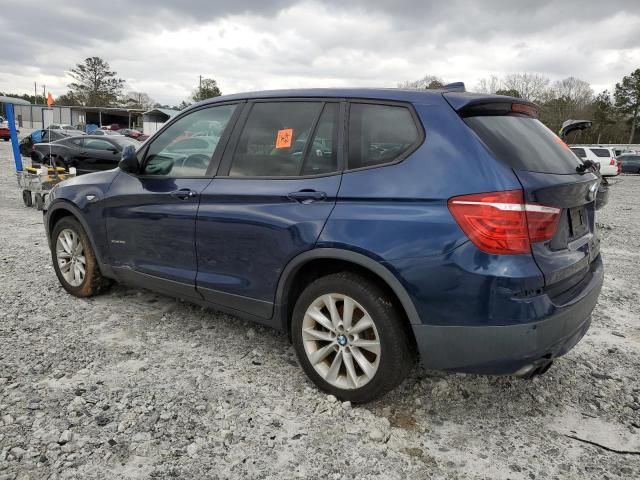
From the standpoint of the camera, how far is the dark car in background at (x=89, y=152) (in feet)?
49.1

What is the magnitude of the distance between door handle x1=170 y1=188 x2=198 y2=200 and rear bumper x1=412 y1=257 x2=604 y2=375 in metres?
1.77

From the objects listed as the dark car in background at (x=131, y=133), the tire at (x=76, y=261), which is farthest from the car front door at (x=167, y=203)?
the dark car in background at (x=131, y=133)

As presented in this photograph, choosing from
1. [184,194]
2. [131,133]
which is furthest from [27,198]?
[131,133]

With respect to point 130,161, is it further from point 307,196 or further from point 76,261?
point 307,196

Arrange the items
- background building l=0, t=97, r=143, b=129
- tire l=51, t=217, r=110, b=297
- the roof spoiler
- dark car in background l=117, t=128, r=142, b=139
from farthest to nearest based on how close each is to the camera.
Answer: background building l=0, t=97, r=143, b=129
dark car in background l=117, t=128, r=142, b=139
tire l=51, t=217, r=110, b=297
the roof spoiler

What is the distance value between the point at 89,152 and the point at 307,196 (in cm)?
1453

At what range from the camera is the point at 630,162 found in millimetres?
30250

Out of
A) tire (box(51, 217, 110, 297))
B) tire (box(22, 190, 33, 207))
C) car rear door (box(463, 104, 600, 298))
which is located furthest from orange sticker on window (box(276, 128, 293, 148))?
tire (box(22, 190, 33, 207))

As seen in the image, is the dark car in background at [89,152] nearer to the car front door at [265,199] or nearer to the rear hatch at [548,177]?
the car front door at [265,199]

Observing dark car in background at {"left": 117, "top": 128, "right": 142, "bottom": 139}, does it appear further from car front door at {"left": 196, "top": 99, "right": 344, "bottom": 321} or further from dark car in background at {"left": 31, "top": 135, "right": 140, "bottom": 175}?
car front door at {"left": 196, "top": 99, "right": 344, "bottom": 321}

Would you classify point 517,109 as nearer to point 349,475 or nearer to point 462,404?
point 462,404

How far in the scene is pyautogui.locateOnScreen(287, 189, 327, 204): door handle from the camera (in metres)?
2.73

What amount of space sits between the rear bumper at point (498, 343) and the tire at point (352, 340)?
0.15 m

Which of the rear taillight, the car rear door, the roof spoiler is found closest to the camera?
the rear taillight
